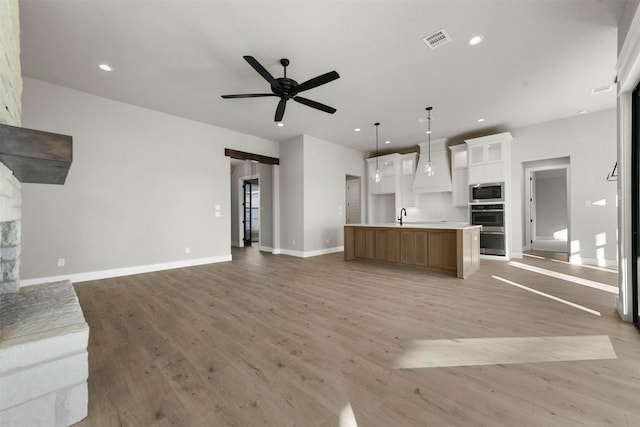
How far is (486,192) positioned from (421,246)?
2648 mm

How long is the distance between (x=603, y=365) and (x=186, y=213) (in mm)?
6126

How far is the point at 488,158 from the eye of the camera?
622cm

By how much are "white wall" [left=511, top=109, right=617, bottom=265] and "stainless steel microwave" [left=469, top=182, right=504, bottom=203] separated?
1.19 meters

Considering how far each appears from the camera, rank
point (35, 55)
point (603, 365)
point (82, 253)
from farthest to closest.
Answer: point (82, 253)
point (35, 55)
point (603, 365)

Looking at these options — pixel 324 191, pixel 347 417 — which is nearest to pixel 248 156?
pixel 324 191

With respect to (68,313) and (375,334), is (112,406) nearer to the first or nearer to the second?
(68,313)

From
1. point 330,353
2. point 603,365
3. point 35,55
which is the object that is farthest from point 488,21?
point 35,55

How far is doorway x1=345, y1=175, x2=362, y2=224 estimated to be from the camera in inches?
358

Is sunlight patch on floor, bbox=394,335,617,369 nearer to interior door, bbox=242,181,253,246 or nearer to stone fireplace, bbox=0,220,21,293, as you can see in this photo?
stone fireplace, bbox=0,220,21,293

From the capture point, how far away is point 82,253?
425 cm

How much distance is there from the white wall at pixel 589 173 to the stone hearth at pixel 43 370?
784 cm

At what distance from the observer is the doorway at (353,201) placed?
909 cm

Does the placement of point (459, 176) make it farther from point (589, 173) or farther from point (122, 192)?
point (122, 192)

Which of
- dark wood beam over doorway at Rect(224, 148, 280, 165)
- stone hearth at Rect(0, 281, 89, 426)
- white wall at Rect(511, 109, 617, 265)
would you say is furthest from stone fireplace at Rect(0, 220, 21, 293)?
white wall at Rect(511, 109, 617, 265)
